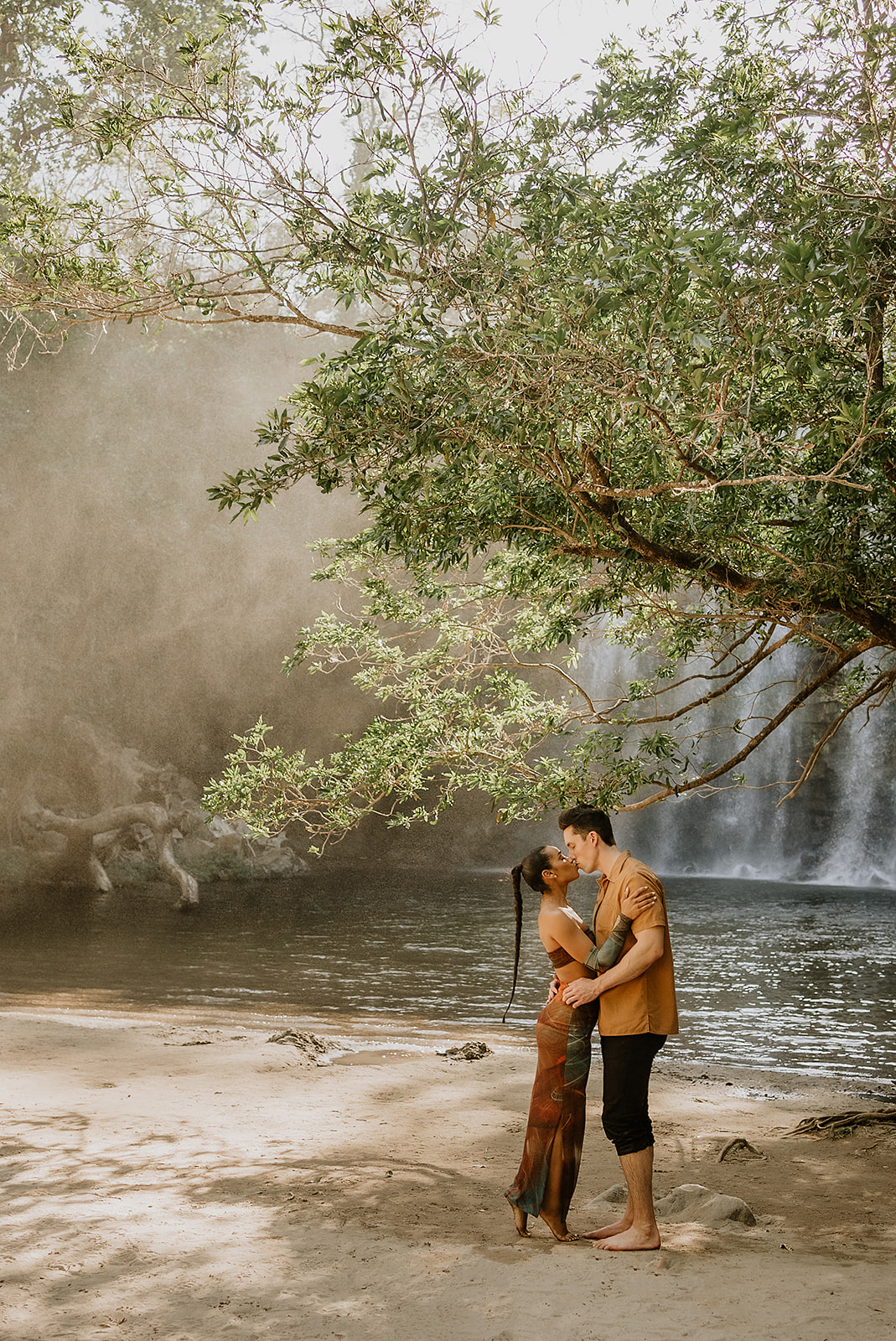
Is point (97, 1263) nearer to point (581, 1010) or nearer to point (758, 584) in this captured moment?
point (581, 1010)

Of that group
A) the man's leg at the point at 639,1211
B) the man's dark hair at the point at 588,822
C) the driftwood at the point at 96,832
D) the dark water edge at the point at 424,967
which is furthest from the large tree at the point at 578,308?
the driftwood at the point at 96,832

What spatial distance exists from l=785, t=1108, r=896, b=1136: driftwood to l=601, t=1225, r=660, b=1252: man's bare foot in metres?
3.37

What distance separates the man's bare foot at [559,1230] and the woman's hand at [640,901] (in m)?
1.27

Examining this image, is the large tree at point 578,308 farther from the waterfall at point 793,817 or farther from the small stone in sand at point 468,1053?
the waterfall at point 793,817

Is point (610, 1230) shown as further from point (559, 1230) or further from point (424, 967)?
point (424, 967)

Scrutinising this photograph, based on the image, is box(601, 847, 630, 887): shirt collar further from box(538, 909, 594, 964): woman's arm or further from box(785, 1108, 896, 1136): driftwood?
box(785, 1108, 896, 1136): driftwood

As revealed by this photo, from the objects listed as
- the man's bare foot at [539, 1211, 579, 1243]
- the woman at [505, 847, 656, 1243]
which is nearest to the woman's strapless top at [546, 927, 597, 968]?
the woman at [505, 847, 656, 1243]

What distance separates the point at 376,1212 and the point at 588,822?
208 cm

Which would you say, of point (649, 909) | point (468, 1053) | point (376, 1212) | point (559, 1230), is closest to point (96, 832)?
point (468, 1053)

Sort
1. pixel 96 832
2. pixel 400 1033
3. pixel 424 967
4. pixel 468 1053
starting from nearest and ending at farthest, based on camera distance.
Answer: pixel 468 1053
pixel 400 1033
pixel 424 967
pixel 96 832

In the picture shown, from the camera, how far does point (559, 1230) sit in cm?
412

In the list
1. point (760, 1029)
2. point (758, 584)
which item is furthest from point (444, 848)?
point (758, 584)

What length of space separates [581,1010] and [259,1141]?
9.33ft

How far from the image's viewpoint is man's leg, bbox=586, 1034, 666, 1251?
3.96 m
